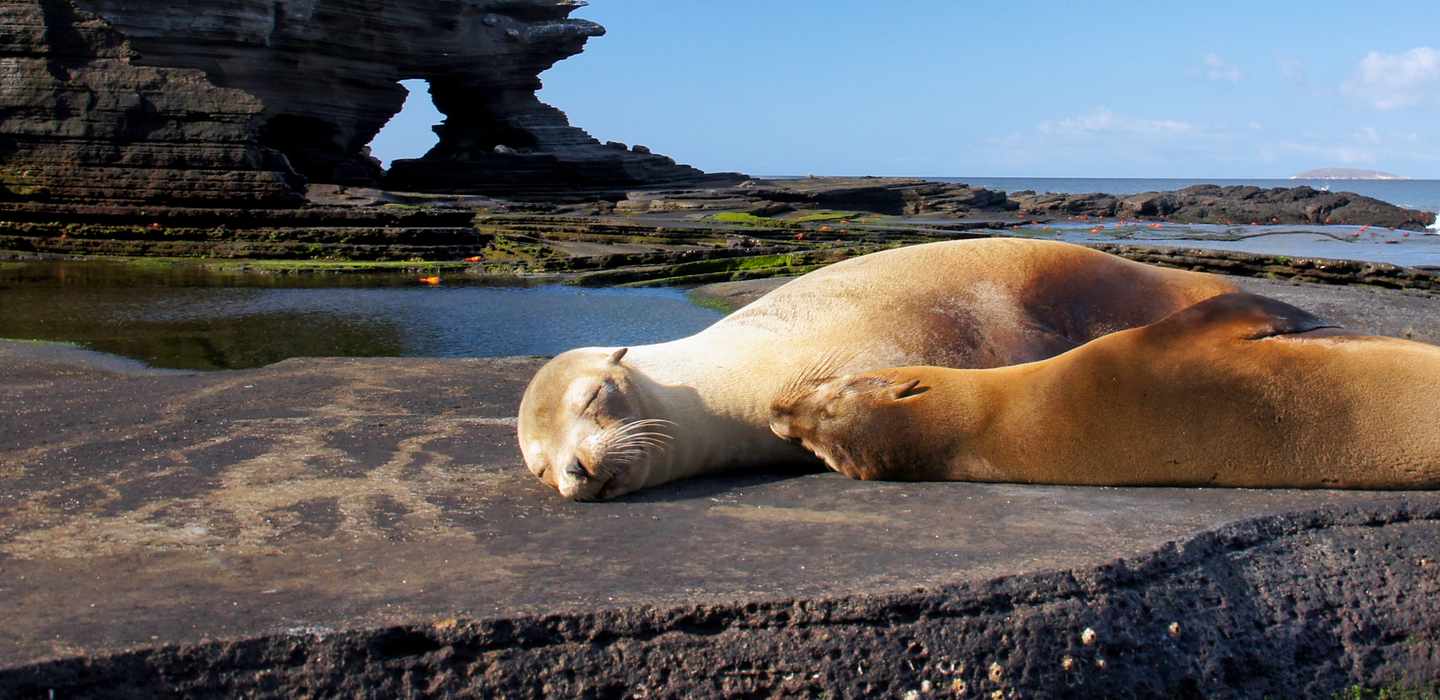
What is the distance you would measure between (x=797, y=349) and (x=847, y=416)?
0.44 m

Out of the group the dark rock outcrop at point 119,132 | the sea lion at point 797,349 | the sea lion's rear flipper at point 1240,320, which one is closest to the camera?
the sea lion's rear flipper at point 1240,320

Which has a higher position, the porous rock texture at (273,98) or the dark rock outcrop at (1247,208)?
the porous rock texture at (273,98)

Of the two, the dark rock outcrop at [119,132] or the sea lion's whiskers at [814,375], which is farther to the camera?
the dark rock outcrop at [119,132]

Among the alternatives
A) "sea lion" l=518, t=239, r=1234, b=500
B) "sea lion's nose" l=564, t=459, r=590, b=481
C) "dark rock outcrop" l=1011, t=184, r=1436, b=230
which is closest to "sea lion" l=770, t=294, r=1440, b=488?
"sea lion" l=518, t=239, r=1234, b=500

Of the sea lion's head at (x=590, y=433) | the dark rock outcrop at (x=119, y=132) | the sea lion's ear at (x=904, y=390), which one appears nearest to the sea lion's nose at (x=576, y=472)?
the sea lion's head at (x=590, y=433)

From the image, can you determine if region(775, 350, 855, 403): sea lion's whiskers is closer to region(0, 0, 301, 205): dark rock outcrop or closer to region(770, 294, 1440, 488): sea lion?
region(770, 294, 1440, 488): sea lion

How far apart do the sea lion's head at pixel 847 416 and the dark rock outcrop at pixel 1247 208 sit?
1911 inches

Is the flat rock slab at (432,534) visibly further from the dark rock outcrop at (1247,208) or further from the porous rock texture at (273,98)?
the dark rock outcrop at (1247,208)

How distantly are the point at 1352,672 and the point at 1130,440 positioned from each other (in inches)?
40.7

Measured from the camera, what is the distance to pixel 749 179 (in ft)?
182

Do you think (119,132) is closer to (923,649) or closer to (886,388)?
(886,388)

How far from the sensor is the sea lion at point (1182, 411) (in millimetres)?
4309

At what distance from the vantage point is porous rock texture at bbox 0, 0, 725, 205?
1072 inches

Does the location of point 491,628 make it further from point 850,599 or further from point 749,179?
point 749,179
